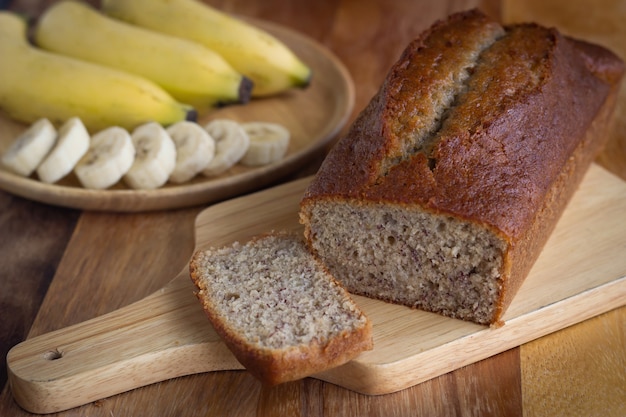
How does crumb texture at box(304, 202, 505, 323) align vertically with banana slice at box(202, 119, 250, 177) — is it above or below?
above

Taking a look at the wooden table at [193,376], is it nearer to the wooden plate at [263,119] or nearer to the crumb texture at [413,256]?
the wooden plate at [263,119]

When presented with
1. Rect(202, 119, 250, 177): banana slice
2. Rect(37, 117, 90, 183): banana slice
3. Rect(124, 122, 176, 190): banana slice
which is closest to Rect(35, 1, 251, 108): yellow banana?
Rect(202, 119, 250, 177): banana slice

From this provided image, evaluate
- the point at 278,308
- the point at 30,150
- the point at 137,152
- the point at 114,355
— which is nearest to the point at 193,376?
the point at 114,355

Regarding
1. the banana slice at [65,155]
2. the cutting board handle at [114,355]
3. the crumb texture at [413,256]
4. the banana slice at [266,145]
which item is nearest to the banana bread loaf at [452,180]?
the crumb texture at [413,256]

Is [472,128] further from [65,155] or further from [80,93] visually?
[80,93]

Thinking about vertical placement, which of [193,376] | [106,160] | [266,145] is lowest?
[193,376]

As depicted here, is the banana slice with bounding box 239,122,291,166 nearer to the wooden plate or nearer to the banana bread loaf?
the wooden plate
